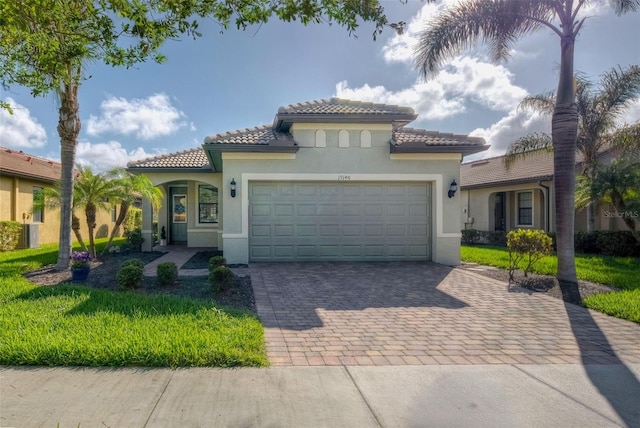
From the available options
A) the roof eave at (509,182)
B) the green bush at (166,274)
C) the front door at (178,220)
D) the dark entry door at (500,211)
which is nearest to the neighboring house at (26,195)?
the front door at (178,220)

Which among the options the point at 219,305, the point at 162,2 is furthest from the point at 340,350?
the point at 162,2

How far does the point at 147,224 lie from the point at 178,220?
378 cm

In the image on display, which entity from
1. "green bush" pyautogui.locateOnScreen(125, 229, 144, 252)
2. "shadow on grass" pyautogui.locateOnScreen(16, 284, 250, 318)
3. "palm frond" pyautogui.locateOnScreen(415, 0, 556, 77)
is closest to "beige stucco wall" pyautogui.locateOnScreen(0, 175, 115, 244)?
"green bush" pyautogui.locateOnScreen(125, 229, 144, 252)

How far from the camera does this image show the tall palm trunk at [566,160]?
8.79 metres

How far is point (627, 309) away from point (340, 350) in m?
5.26

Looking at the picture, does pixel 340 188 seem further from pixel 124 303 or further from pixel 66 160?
pixel 66 160

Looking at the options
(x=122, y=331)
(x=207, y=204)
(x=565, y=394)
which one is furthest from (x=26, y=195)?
(x=565, y=394)

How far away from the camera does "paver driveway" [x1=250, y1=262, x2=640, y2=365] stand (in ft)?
15.3

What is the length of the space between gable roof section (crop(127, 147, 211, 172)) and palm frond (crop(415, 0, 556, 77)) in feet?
29.7

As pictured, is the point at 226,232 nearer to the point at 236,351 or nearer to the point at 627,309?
the point at 236,351

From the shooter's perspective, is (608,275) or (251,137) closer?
(608,275)

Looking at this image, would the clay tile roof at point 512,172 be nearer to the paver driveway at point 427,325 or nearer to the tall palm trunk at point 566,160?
the tall palm trunk at point 566,160

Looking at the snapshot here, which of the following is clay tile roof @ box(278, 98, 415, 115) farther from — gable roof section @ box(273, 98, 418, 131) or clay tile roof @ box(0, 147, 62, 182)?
clay tile roof @ box(0, 147, 62, 182)

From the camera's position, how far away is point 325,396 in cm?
358
